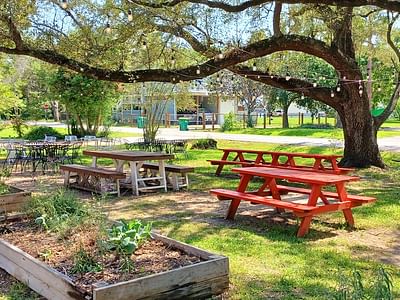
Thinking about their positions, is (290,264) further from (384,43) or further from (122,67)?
(384,43)

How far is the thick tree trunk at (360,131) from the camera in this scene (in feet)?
38.7

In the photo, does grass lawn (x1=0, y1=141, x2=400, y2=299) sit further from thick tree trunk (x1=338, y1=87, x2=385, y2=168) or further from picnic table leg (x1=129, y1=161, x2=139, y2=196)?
thick tree trunk (x1=338, y1=87, x2=385, y2=168)

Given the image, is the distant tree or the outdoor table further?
the distant tree

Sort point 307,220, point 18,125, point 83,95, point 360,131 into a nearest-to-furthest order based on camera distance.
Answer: point 307,220 → point 360,131 → point 83,95 → point 18,125

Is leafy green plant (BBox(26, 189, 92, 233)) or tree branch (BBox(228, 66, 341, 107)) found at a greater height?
tree branch (BBox(228, 66, 341, 107))

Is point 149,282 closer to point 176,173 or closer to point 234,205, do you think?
point 234,205

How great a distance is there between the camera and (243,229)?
6.09m

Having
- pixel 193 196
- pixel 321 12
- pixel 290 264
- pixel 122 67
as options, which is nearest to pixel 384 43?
pixel 321 12

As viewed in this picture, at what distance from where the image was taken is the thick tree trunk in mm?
11805

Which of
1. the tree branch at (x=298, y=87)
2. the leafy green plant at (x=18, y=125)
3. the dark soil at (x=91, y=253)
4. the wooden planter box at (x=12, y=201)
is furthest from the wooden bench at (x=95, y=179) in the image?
the leafy green plant at (x=18, y=125)

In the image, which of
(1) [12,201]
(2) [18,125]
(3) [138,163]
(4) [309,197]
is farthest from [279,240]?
(2) [18,125]

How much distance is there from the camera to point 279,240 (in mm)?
5527

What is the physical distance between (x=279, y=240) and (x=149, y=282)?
2.45 metres

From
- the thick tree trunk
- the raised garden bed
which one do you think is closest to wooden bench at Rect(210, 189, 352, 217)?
the raised garden bed
